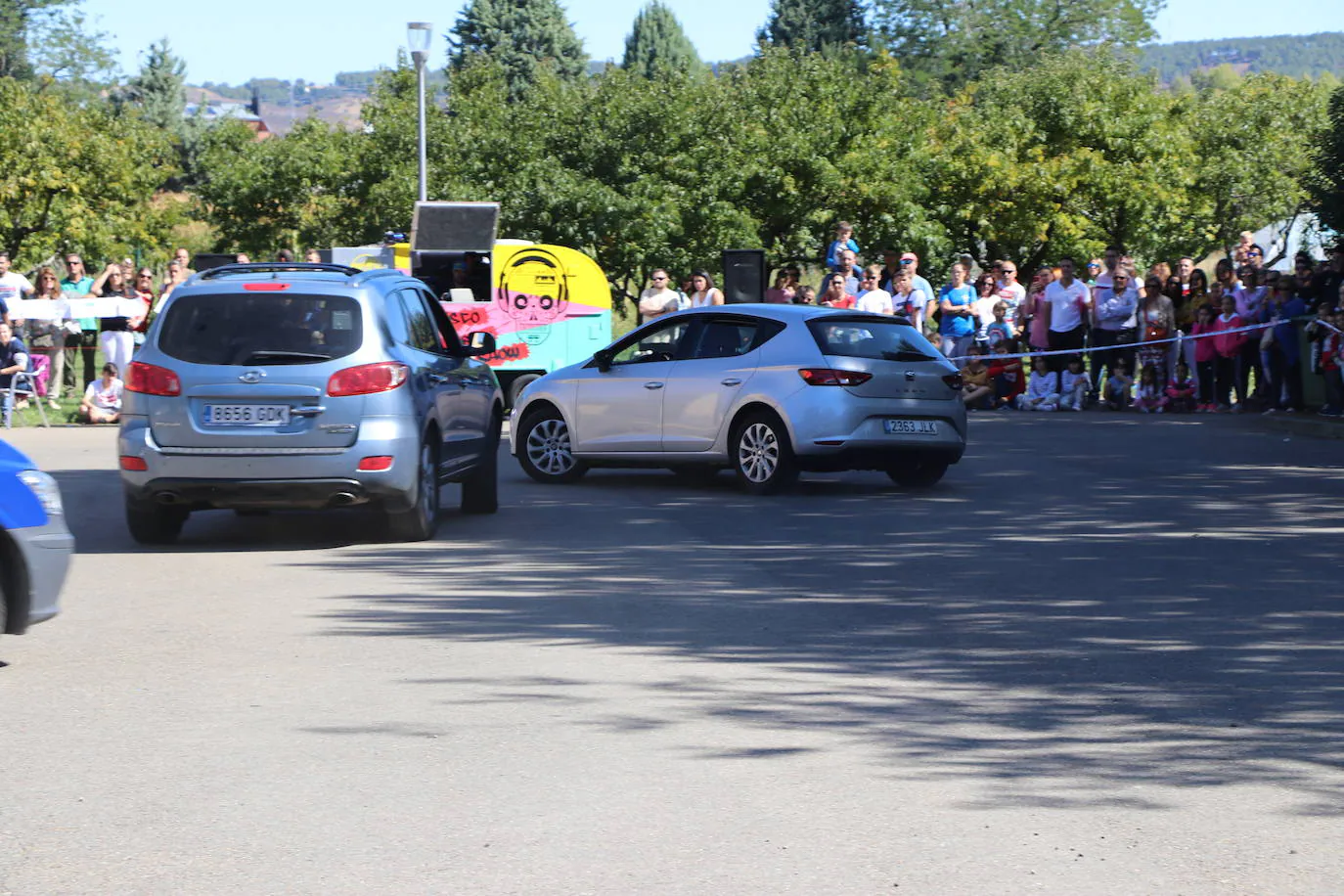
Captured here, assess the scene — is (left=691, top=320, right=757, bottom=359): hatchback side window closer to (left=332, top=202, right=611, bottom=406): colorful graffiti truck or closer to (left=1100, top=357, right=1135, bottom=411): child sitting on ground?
(left=332, top=202, right=611, bottom=406): colorful graffiti truck

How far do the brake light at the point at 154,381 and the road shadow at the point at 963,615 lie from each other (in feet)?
5.11

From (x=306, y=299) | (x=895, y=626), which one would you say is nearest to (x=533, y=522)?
(x=306, y=299)

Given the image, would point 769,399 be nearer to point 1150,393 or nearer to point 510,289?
point 1150,393

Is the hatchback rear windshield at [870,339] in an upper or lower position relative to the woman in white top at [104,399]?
upper

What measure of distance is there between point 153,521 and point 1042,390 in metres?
16.0

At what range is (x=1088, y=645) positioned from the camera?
8.64 metres

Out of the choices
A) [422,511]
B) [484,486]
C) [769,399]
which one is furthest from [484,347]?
[769,399]

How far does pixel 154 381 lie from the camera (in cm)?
1245

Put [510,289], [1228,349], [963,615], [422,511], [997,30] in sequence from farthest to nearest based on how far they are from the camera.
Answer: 1. [997,30]
2. [510,289]
3. [1228,349]
4. [422,511]
5. [963,615]

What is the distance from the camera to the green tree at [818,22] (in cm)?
9231

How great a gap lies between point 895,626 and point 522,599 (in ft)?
6.88

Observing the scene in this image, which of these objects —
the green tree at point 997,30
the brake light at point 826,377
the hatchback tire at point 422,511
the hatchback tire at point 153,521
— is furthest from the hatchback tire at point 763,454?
the green tree at point 997,30

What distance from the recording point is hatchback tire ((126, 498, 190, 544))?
12625 mm

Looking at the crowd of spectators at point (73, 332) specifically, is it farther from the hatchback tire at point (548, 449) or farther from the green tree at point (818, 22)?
the green tree at point (818, 22)
